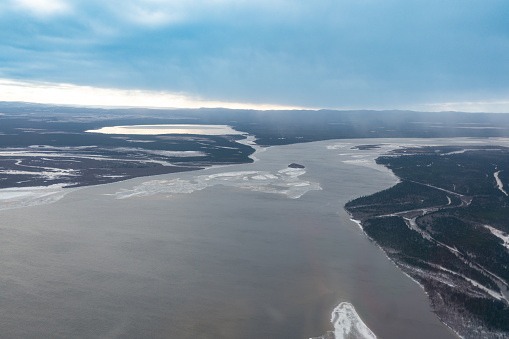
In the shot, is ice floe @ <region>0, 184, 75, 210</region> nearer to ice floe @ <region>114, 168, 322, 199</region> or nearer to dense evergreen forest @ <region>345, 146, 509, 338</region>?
ice floe @ <region>114, 168, 322, 199</region>

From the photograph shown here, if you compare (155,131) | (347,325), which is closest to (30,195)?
(347,325)

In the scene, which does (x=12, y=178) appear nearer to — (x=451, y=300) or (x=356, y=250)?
(x=356, y=250)

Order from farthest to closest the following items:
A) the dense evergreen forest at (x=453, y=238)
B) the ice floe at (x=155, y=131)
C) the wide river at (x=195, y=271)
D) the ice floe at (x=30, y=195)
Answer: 1. the ice floe at (x=155, y=131)
2. the ice floe at (x=30, y=195)
3. the dense evergreen forest at (x=453, y=238)
4. the wide river at (x=195, y=271)

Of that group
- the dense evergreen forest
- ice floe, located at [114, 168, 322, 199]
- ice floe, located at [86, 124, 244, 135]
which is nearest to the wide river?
the dense evergreen forest

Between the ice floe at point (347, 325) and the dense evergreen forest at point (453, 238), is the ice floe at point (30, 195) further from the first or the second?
the ice floe at point (347, 325)

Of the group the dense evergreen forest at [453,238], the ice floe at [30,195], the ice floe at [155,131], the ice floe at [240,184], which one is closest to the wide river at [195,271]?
the dense evergreen forest at [453,238]

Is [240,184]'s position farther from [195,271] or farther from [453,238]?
[195,271]

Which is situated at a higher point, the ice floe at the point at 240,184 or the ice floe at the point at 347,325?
the ice floe at the point at 240,184
